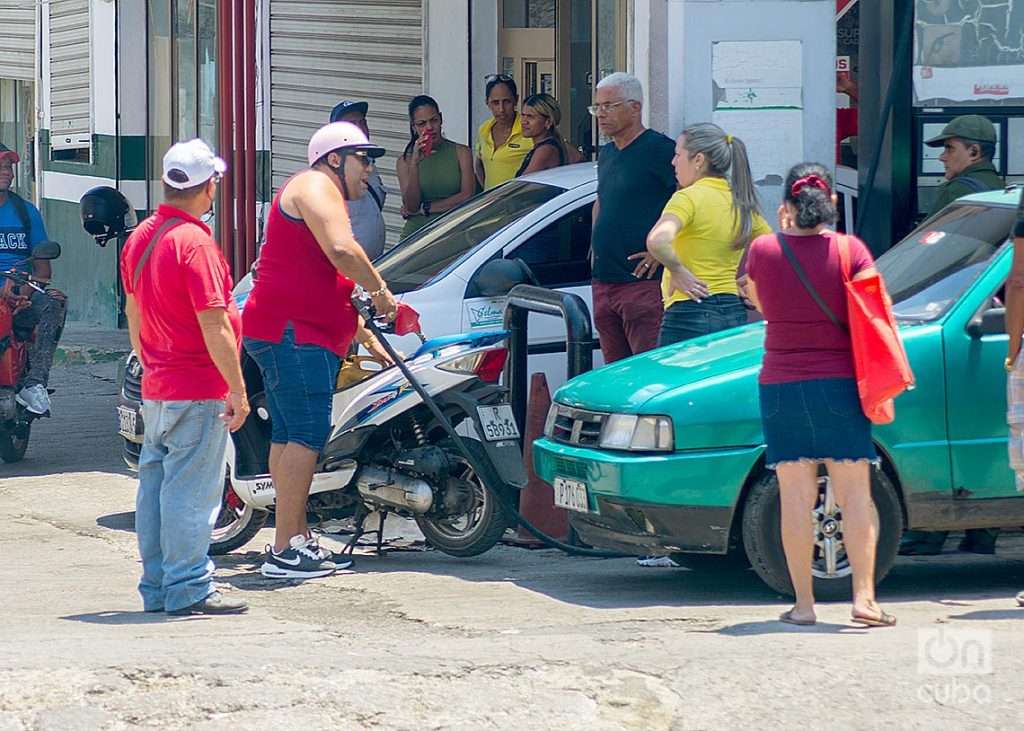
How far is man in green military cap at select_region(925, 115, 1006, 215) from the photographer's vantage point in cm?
933

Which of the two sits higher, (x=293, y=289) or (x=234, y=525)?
(x=293, y=289)

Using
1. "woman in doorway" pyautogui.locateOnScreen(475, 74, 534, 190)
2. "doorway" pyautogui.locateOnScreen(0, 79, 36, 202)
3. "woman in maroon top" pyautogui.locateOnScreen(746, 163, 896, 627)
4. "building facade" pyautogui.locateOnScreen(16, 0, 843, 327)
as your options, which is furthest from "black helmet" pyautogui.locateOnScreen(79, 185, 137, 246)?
"doorway" pyautogui.locateOnScreen(0, 79, 36, 202)

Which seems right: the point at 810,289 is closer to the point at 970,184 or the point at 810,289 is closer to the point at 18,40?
the point at 970,184

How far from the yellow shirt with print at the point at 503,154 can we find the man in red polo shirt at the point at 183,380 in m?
5.04

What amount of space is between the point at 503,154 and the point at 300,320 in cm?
448

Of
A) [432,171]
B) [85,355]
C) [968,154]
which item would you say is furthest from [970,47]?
[85,355]

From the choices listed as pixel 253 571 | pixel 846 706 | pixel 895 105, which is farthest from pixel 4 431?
pixel 846 706

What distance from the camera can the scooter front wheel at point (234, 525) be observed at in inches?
336

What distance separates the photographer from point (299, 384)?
25.3 ft

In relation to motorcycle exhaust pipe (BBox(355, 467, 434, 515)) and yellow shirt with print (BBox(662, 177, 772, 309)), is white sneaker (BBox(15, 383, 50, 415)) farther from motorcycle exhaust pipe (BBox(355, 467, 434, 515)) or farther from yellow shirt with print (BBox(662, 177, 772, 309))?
yellow shirt with print (BBox(662, 177, 772, 309))

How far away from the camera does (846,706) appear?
543cm

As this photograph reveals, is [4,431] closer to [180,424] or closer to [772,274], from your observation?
[180,424]

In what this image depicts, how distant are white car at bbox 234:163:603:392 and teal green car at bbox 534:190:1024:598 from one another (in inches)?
61.9

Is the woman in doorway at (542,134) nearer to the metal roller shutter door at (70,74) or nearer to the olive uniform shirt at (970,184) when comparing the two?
the olive uniform shirt at (970,184)
